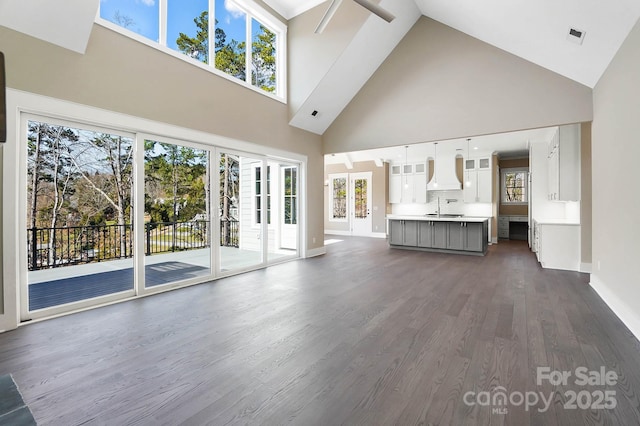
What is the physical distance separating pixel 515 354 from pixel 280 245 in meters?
5.63

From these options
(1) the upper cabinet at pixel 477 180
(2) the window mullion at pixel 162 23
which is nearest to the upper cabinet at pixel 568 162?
(1) the upper cabinet at pixel 477 180

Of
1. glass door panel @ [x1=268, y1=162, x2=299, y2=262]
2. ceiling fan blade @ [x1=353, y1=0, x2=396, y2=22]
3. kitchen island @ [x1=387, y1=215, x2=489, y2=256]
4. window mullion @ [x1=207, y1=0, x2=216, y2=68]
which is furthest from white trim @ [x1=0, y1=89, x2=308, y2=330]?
kitchen island @ [x1=387, y1=215, x2=489, y2=256]

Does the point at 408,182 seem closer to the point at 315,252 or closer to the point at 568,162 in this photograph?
the point at 315,252

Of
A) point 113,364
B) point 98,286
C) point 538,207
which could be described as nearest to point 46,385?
point 113,364

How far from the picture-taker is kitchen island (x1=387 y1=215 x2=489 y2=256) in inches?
293

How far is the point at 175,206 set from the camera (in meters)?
4.59

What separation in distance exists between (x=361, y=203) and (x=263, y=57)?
6.93 metres

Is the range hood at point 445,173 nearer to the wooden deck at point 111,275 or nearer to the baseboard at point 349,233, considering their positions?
the baseboard at point 349,233

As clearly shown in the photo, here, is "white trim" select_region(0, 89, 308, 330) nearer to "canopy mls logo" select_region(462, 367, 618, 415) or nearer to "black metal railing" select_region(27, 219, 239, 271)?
"black metal railing" select_region(27, 219, 239, 271)

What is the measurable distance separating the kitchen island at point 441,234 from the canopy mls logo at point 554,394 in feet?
18.5

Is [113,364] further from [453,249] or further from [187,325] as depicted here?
[453,249]

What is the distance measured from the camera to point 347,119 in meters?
7.07

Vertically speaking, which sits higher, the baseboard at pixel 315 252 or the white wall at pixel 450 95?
the white wall at pixel 450 95

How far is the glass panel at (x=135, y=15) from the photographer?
12.1ft
